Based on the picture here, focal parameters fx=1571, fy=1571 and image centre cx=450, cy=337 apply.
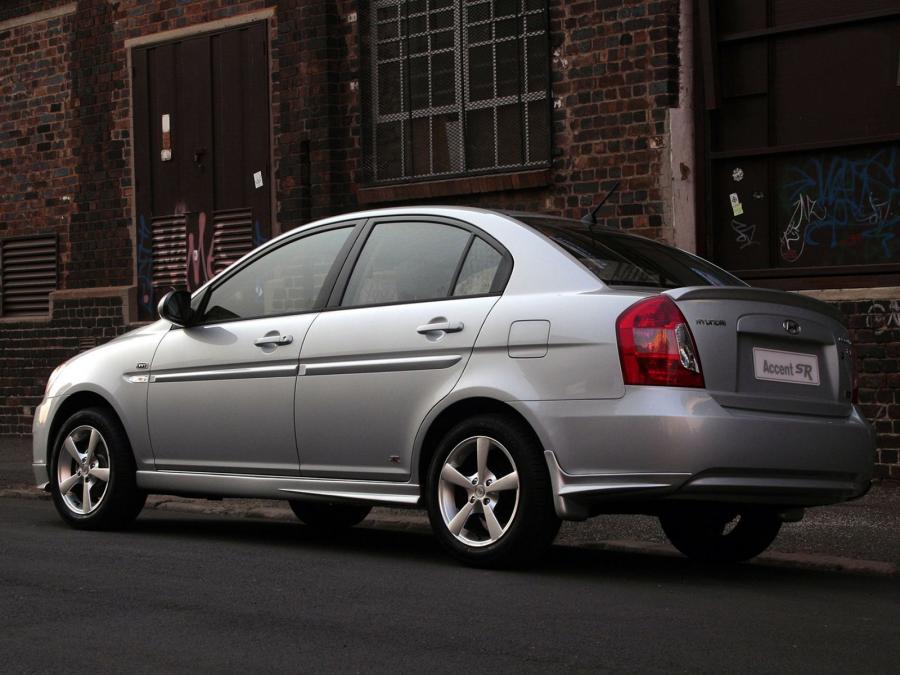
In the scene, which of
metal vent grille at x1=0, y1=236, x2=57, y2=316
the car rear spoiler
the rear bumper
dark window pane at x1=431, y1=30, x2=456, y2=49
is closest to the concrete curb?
the rear bumper

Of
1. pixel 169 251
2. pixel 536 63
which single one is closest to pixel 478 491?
pixel 536 63

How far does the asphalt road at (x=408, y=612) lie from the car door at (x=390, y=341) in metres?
0.54

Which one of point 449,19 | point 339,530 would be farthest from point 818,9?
point 339,530

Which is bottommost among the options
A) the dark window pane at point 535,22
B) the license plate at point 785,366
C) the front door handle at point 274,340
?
the license plate at point 785,366

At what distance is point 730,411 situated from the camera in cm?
632

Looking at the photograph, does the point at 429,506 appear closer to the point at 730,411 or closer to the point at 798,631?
the point at 730,411

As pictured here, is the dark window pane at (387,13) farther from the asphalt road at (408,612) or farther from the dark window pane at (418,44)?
the asphalt road at (408,612)

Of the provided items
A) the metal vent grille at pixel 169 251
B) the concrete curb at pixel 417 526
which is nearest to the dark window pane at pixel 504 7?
the metal vent grille at pixel 169 251

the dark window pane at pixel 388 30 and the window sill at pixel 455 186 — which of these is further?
the dark window pane at pixel 388 30

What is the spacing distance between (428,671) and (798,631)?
1.48 metres

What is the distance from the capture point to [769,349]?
21.6 ft

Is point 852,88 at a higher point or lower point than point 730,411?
higher

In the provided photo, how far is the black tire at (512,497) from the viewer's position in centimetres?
653

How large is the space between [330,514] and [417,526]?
0.51 m
